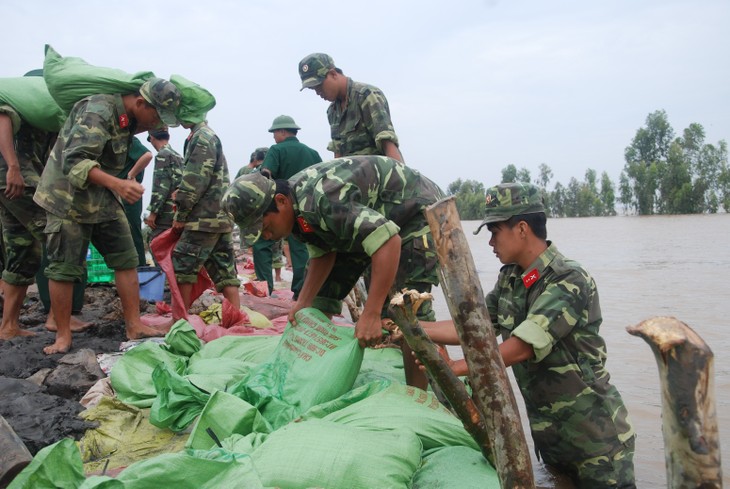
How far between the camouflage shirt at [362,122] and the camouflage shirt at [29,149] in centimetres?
203

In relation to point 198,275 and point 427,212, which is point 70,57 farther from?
point 427,212

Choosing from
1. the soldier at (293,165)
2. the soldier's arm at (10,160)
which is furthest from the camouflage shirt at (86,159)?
the soldier at (293,165)

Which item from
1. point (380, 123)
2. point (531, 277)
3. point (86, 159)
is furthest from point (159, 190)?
point (531, 277)

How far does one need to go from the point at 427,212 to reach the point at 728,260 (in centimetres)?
1320

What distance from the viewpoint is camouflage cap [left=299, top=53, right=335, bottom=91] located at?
4176 mm

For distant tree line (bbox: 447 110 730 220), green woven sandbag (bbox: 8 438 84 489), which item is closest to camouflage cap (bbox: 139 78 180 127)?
green woven sandbag (bbox: 8 438 84 489)

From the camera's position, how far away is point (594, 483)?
7.74 ft

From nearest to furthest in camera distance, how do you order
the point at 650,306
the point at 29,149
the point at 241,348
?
the point at 241,348 → the point at 29,149 → the point at 650,306

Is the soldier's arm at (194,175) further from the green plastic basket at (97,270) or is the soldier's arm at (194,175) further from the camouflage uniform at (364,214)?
the green plastic basket at (97,270)

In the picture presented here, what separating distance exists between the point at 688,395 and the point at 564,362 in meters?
1.09

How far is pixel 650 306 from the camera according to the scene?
26.5 ft

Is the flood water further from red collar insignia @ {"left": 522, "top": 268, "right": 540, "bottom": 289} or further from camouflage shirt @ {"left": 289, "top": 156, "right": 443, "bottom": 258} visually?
camouflage shirt @ {"left": 289, "top": 156, "right": 443, "bottom": 258}

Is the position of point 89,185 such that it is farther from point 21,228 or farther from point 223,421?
point 223,421

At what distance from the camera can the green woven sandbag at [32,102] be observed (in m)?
4.33
